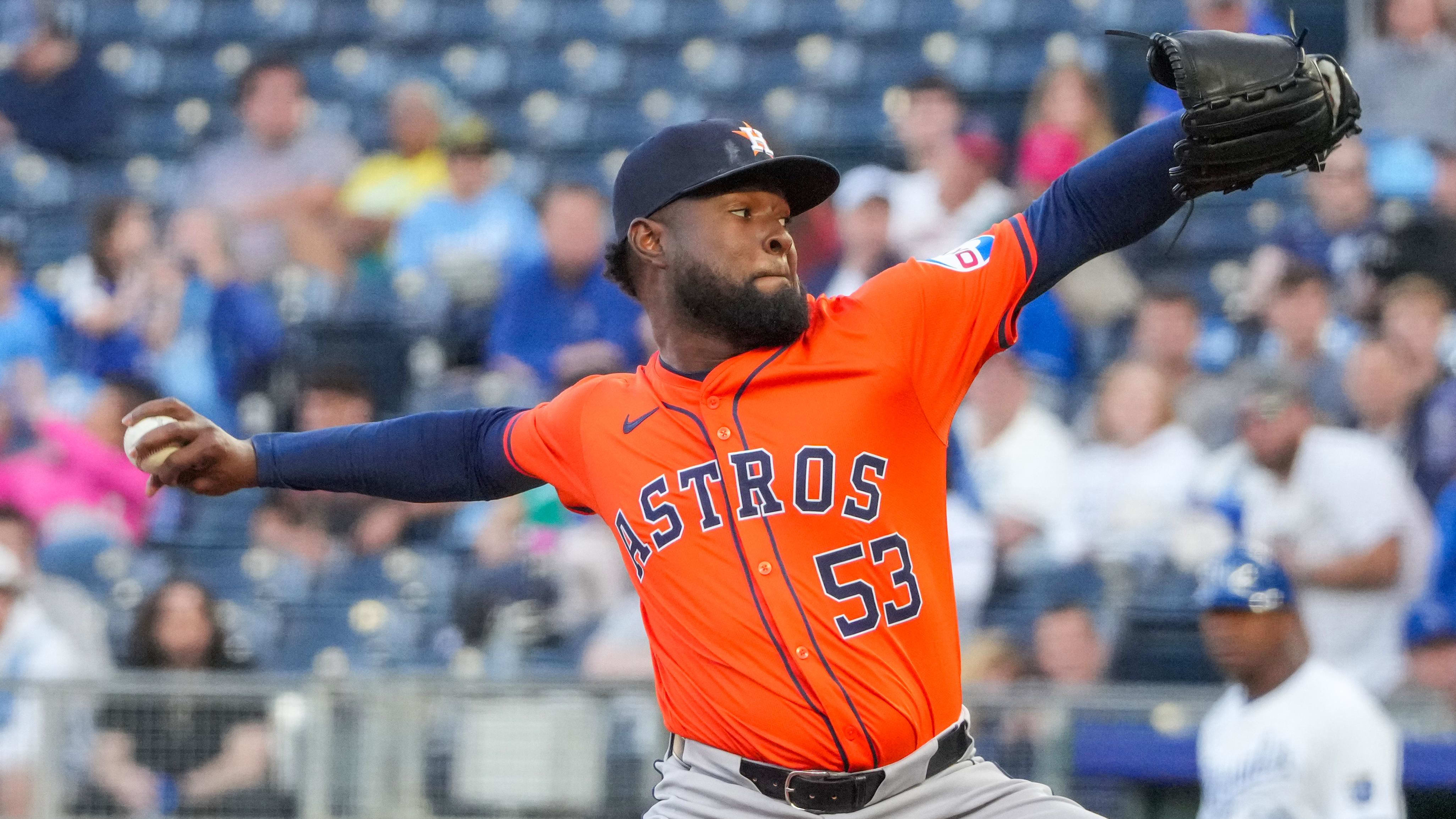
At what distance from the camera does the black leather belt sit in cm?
287

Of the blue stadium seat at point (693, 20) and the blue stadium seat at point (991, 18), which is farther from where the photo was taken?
the blue stadium seat at point (693, 20)

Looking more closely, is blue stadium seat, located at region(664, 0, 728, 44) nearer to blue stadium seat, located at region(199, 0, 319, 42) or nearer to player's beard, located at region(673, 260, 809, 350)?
blue stadium seat, located at region(199, 0, 319, 42)

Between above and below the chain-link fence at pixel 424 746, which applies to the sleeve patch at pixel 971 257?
above

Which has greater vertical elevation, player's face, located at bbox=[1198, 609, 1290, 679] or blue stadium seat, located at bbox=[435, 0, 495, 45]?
blue stadium seat, located at bbox=[435, 0, 495, 45]

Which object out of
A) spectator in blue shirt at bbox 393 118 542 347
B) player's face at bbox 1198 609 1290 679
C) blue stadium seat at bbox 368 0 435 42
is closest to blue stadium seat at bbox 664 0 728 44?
blue stadium seat at bbox 368 0 435 42

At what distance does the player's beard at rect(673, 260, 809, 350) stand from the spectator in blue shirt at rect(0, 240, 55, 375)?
17.9 ft

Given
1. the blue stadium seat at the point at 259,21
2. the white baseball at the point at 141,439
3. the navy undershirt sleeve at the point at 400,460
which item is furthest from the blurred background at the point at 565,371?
the white baseball at the point at 141,439

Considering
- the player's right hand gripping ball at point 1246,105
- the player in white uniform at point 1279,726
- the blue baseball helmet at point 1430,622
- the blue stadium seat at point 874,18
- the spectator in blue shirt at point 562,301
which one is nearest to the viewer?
the player's right hand gripping ball at point 1246,105

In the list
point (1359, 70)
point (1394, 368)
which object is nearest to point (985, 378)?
point (1394, 368)

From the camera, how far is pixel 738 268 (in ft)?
9.90

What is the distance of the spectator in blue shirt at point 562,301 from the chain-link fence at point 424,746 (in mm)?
1863

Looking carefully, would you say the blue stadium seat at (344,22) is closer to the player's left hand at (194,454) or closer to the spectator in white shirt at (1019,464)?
the spectator in white shirt at (1019,464)

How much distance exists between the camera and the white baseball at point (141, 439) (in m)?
3.07

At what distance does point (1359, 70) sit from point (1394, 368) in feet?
5.78
